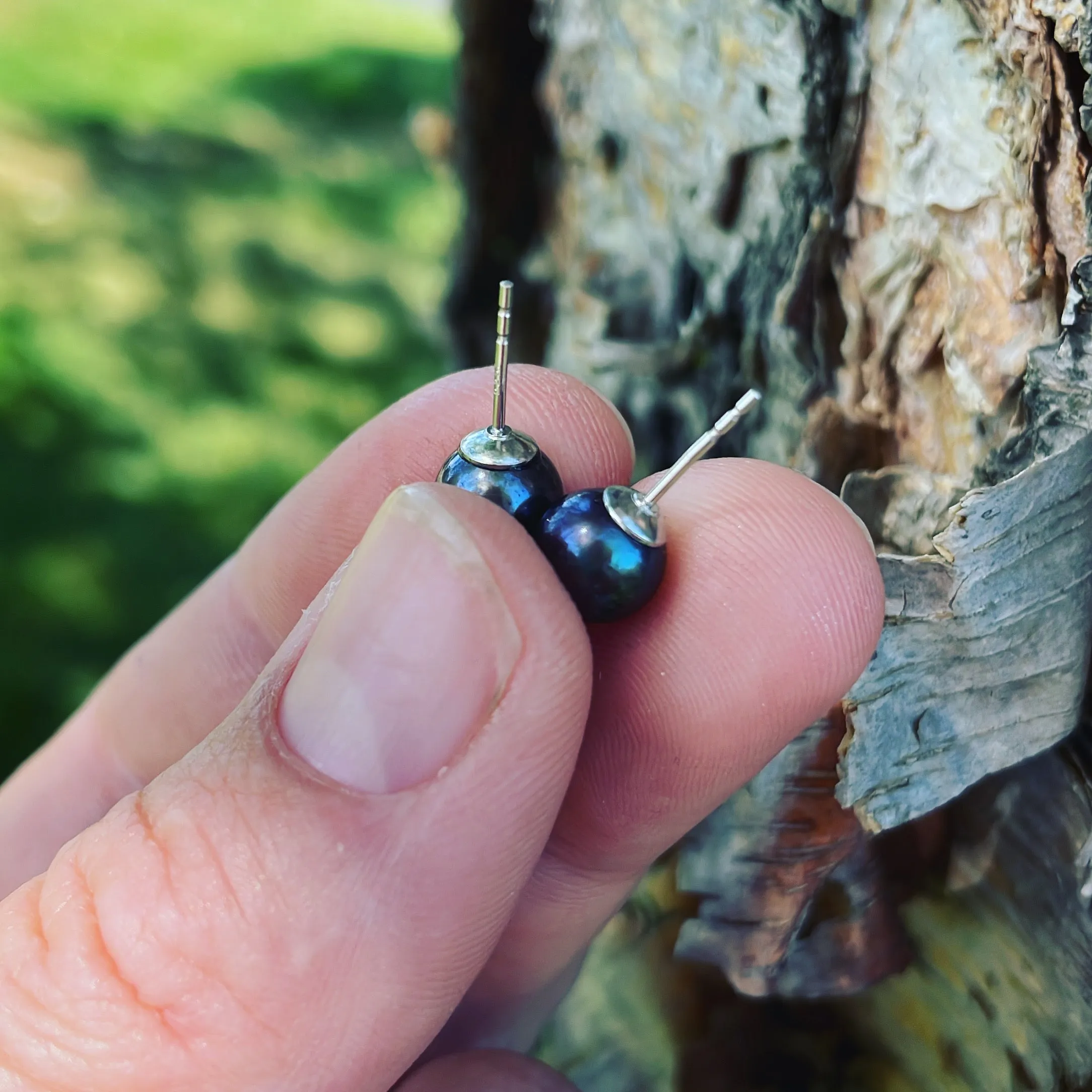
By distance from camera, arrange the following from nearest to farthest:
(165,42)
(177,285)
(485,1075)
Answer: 1. (485,1075)
2. (177,285)
3. (165,42)

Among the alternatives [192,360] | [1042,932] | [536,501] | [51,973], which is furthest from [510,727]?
[192,360]

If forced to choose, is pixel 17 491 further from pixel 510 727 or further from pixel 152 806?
pixel 510 727

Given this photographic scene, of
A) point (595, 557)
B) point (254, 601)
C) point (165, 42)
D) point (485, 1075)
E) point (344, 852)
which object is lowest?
point (485, 1075)

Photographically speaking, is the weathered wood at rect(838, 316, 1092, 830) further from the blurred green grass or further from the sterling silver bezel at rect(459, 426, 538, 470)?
the blurred green grass

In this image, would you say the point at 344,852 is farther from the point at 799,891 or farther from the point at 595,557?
the point at 799,891

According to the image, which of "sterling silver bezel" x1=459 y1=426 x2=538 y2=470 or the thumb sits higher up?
"sterling silver bezel" x1=459 y1=426 x2=538 y2=470

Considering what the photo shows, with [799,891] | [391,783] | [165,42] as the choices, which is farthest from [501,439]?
[165,42]

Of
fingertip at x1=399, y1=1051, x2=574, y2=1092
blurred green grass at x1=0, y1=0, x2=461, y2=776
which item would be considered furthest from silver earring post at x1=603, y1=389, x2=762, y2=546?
blurred green grass at x1=0, y1=0, x2=461, y2=776

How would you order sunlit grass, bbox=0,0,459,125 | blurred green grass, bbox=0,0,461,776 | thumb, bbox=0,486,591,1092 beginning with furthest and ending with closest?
sunlit grass, bbox=0,0,459,125
blurred green grass, bbox=0,0,461,776
thumb, bbox=0,486,591,1092
